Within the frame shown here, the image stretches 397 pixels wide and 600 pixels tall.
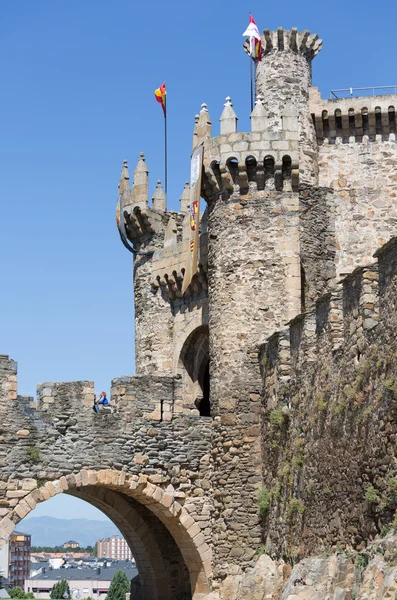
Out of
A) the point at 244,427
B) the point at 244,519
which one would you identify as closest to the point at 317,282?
the point at 244,427

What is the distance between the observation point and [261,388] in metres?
25.0

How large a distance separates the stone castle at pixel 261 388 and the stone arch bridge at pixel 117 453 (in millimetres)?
33

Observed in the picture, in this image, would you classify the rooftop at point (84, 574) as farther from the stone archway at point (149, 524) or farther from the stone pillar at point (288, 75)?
the stone pillar at point (288, 75)

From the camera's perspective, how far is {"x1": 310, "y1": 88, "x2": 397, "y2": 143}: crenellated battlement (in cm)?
3023

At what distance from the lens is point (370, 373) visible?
61.9 feet

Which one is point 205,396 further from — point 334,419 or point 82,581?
point 82,581

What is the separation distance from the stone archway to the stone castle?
0.05 m

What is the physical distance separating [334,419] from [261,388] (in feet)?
15.8

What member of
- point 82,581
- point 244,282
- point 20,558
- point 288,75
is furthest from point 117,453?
point 20,558

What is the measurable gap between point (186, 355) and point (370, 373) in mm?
11318

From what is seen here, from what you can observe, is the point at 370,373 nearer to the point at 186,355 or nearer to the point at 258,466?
the point at 258,466

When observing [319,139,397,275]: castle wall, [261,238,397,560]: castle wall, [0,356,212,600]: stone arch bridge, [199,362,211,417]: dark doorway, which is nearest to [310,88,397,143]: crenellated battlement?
[319,139,397,275]: castle wall

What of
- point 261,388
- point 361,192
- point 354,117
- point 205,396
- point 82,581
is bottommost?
point 82,581

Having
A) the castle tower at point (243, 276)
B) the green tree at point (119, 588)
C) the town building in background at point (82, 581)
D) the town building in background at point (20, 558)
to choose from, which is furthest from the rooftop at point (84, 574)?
the castle tower at point (243, 276)
